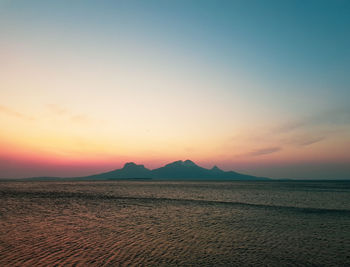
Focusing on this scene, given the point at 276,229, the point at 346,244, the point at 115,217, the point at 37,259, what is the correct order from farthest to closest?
the point at 115,217 → the point at 276,229 → the point at 346,244 → the point at 37,259

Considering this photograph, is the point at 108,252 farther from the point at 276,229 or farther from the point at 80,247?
the point at 276,229

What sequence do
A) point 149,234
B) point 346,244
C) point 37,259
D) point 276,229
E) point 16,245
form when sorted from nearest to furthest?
point 37,259
point 16,245
point 346,244
point 149,234
point 276,229

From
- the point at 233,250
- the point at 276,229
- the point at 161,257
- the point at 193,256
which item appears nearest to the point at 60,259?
the point at 161,257

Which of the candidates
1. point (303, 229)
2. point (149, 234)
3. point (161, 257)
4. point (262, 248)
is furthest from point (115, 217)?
point (303, 229)

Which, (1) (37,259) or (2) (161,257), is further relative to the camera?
(2) (161,257)

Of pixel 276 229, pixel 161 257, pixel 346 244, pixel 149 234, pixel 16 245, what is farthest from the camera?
pixel 276 229

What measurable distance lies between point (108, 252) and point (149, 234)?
588 cm

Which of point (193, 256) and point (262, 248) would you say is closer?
point (193, 256)

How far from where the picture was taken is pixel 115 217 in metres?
30.2

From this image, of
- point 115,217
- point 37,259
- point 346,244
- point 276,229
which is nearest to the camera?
point 37,259

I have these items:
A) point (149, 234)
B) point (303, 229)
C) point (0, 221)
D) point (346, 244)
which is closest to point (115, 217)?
point (149, 234)

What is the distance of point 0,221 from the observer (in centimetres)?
2577

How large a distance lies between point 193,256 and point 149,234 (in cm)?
688

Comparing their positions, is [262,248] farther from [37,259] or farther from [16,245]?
[16,245]
